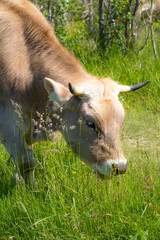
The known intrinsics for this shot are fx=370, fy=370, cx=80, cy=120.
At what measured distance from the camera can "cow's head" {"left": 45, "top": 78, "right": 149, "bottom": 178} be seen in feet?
11.0

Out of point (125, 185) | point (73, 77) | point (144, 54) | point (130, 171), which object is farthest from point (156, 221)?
point (144, 54)

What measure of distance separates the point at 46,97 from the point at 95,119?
2.44 ft

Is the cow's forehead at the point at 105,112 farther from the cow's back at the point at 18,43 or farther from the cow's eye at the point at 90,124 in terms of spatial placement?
the cow's back at the point at 18,43

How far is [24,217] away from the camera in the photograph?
2.86 m

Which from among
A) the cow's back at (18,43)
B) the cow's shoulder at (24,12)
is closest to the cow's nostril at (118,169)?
the cow's back at (18,43)

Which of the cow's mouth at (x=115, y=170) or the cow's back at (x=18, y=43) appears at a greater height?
the cow's back at (x=18, y=43)

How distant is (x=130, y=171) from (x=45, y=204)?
0.86m

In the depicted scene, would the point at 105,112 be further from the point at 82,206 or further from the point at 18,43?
the point at 18,43

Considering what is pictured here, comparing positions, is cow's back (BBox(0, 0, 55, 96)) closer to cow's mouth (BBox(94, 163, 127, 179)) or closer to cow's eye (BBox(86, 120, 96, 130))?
cow's eye (BBox(86, 120, 96, 130))

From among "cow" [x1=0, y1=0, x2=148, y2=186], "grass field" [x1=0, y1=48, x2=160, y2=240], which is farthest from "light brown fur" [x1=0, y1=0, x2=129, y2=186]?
"grass field" [x1=0, y1=48, x2=160, y2=240]

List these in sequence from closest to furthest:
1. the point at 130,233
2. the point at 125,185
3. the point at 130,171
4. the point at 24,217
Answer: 1. the point at 130,233
2. the point at 24,217
3. the point at 125,185
4. the point at 130,171

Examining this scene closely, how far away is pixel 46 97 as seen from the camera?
3.92 metres

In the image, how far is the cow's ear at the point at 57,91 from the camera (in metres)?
3.59

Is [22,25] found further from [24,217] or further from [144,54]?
[144,54]
